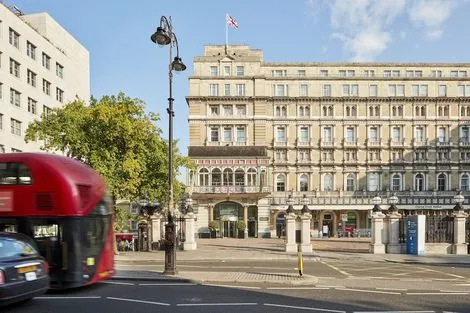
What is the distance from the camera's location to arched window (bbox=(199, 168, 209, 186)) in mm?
59906

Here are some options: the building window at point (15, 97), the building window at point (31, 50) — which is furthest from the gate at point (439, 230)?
the building window at point (31, 50)

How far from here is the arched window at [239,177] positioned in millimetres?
60125

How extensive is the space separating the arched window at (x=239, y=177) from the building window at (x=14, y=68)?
2879 centimetres

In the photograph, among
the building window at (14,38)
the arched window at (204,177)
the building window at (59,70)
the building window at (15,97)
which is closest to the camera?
the building window at (15,97)

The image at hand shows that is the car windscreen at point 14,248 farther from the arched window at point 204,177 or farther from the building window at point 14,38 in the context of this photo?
the arched window at point 204,177

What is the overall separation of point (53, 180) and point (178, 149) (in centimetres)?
2718

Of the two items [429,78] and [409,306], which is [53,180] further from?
[429,78]

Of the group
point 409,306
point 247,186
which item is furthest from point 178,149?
point 409,306

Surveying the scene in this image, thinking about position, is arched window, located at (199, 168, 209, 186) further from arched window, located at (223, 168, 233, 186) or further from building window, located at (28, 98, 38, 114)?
building window, located at (28, 98, 38, 114)

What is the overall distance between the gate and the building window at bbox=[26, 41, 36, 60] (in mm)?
43341

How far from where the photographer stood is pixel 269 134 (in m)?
64.8

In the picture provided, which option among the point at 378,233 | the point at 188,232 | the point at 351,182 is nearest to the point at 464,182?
the point at 351,182

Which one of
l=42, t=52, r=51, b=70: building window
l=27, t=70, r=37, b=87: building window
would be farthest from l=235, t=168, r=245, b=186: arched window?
l=27, t=70, r=37, b=87: building window

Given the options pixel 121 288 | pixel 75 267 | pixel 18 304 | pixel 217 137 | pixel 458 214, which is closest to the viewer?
pixel 18 304
